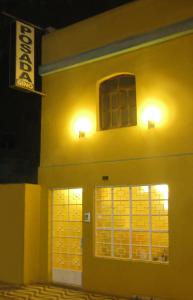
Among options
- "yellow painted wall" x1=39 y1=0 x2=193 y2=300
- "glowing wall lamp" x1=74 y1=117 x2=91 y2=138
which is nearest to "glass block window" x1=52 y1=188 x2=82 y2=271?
"yellow painted wall" x1=39 y1=0 x2=193 y2=300

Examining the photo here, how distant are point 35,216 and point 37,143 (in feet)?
13.5

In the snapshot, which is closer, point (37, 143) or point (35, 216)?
point (35, 216)

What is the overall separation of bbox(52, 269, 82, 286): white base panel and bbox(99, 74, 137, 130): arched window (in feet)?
12.9

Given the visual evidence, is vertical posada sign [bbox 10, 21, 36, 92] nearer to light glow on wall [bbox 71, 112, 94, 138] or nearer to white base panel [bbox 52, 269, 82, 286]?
light glow on wall [bbox 71, 112, 94, 138]

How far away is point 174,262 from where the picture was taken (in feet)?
33.5

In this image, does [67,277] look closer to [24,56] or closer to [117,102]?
[117,102]

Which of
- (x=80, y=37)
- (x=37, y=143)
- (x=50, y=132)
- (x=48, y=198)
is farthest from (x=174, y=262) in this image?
(x=37, y=143)

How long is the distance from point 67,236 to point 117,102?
388 cm

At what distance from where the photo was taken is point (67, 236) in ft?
41.2

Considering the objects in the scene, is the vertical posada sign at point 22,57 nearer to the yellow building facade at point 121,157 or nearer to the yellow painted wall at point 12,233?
the yellow building facade at point 121,157

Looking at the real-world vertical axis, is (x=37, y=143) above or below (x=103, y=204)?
above

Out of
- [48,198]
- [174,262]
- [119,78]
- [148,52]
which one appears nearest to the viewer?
[174,262]

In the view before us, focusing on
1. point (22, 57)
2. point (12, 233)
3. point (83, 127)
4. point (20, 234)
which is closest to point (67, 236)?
point (20, 234)

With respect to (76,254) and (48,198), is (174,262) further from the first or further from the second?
(48,198)
